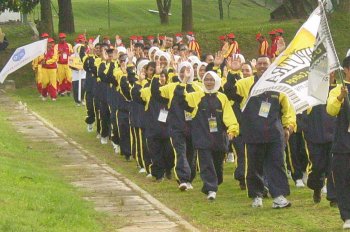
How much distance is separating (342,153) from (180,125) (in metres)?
4.31

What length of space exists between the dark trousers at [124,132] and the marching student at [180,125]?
149 inches

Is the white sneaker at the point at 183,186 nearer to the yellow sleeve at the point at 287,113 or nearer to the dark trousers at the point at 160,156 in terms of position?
the dark trousers at the point at 160,156

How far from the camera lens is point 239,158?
17.2 meters

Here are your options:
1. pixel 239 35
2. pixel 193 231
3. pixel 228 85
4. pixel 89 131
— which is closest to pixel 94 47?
pixel 89 131

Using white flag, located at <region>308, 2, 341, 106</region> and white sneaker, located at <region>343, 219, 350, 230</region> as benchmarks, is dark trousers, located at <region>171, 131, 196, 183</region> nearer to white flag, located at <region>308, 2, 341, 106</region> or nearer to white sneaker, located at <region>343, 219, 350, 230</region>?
white sneaker, located at <region>343, 219, 350, 230</region>

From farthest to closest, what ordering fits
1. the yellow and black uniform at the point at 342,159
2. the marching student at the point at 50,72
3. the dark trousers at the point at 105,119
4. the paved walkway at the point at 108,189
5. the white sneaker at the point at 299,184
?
1. the marching student at the point at 50,72
2. the dark trousers at the point at 105,119
3. the white sneaker at the point at 299,184
4. the paved walkway at the point at 108,189
5. the yellow and black uniform at the point at 342,159

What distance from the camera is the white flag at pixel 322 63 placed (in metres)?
12.3

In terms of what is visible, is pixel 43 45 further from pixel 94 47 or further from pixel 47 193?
pixel 47 193

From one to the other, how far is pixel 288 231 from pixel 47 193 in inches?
148

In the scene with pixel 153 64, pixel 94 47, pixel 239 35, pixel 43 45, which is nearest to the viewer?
pixel 153 64

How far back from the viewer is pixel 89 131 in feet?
84.5

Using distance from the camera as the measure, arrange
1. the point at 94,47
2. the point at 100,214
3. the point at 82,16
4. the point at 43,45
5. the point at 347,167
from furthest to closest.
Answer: the point at 82,16, the point at 43,45, the point at 94,47, the point at 100,214, the point at 347,167

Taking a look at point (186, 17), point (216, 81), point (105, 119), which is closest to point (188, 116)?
point (216, 81)

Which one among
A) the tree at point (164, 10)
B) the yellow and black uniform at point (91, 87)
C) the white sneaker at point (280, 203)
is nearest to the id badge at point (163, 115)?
the white sneaker at point (280, 203)
